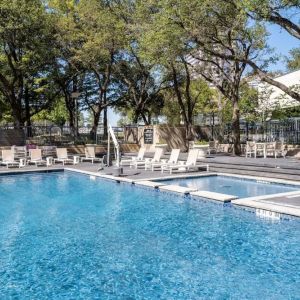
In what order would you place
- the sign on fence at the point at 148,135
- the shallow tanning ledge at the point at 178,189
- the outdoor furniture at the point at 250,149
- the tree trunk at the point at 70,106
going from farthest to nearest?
the tree trunk at the point at 70,106
the sign on fence at the point at 148,135
the outdoor furniture at the point at 250,149
the shallow tanning ledge at the point at 178,189

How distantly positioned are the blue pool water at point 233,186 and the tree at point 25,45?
1567 cm

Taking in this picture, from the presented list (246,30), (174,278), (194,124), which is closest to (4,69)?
(194,124)

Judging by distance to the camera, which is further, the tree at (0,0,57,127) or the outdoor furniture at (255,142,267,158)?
the tree at (0,0,57,127)

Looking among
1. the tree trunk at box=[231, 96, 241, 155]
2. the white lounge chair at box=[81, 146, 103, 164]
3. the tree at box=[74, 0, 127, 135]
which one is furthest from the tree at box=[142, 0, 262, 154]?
the tree at box=[74, 0, 127, 135]

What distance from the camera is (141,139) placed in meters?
30.0

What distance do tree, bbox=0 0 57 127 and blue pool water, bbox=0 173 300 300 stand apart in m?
16.3

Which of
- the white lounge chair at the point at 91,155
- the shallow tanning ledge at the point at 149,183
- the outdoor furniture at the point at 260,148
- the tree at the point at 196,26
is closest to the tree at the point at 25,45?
the white lounge chair at the point at 91,155

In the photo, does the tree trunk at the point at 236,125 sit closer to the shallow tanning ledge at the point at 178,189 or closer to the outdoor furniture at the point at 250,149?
the outdoor furniture at the point at 250,149

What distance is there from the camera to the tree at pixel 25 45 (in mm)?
24281

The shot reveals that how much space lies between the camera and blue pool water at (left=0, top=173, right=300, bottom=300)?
5527 millimetres

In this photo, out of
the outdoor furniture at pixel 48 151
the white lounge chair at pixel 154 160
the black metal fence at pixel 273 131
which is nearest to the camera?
the white lounge chair at pixel 154 160

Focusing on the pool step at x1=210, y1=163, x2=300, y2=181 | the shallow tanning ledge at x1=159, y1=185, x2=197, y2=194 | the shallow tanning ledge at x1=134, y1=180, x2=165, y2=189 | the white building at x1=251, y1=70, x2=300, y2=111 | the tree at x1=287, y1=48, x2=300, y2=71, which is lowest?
the shallow tanning ledge at x1=159, y1=185, x2=197, y2=194

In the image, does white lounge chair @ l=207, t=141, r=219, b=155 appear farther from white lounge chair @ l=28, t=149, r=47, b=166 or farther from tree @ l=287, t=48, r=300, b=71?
white lounge chair @ l=28, t=149, r=47, b=166

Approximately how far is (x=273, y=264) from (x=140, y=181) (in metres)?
7.93
